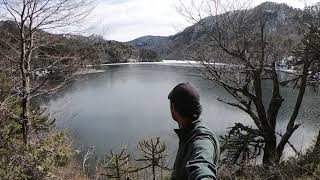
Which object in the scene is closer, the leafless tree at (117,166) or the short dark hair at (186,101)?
the short dark hair at (186,101)

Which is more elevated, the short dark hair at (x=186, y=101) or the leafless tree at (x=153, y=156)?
the short dark hair at (x=186, y=101)

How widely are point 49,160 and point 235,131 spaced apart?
7.00 meters

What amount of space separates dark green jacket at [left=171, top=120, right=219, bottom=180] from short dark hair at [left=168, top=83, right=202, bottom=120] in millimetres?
54

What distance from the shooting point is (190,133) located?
1977 millimetres

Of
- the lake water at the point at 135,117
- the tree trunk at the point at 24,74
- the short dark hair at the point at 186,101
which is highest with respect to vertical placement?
the short dark hair at the point at 186,101

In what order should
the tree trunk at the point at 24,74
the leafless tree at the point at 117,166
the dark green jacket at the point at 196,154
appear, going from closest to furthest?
the dark green jacket at the point at 196,154 → the tree trunk at the point at 24,74 → the leafless tree at the point at 117,166

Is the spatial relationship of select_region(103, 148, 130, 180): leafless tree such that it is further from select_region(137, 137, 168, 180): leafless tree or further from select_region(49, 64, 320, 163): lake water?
select_region(49, 64, 320, 163): lake water

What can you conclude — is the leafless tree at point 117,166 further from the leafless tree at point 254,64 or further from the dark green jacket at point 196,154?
the dark green jacket at point 196,154

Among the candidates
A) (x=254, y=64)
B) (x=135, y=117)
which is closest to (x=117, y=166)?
(x=254, y=64)

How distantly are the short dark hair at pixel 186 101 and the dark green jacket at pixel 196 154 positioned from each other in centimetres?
5

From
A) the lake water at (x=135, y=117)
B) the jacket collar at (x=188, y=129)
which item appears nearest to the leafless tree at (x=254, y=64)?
the lake water at (x=135, y=117)

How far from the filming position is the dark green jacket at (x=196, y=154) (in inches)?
63.1

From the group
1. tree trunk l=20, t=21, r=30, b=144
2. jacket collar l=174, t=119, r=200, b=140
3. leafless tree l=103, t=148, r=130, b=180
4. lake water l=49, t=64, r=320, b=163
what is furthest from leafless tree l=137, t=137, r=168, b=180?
jacket collar l=174, t=119, r=200, b=140

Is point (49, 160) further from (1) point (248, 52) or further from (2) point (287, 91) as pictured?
(2) point (287, 91)
